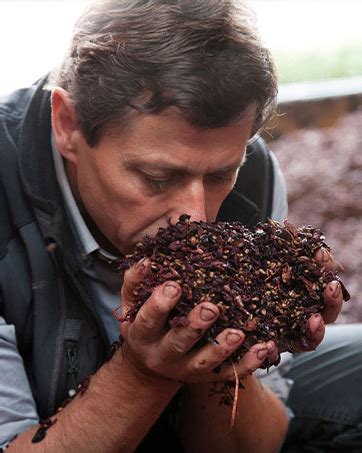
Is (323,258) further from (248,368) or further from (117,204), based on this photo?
(117,204)

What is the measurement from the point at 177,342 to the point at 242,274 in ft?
0.87

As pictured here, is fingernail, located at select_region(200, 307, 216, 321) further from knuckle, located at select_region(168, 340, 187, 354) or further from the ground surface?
the ground surface

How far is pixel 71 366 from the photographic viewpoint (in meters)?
2.85

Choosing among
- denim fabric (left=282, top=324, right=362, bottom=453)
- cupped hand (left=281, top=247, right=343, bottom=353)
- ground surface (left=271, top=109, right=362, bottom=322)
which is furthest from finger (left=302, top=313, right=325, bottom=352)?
ground surface (left=271, top=109, right=362, bottom=322)

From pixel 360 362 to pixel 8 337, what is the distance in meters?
1.46

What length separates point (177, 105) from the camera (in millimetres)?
2537

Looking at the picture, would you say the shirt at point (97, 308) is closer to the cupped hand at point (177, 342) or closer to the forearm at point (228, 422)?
the forearm at point (228, 422)

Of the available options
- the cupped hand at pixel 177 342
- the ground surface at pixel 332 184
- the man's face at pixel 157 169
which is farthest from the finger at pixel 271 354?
the ground surface at pixel 332 184

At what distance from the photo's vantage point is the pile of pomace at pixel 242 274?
231cm

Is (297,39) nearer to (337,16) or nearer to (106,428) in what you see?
(337,16)

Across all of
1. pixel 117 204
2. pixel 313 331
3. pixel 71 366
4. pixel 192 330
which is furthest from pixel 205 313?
pixel 71 366

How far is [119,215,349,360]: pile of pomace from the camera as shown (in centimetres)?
231

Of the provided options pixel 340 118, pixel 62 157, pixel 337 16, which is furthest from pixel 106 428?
pixel 337 16

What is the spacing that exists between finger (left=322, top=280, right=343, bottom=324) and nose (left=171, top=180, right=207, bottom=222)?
16.0 inches
